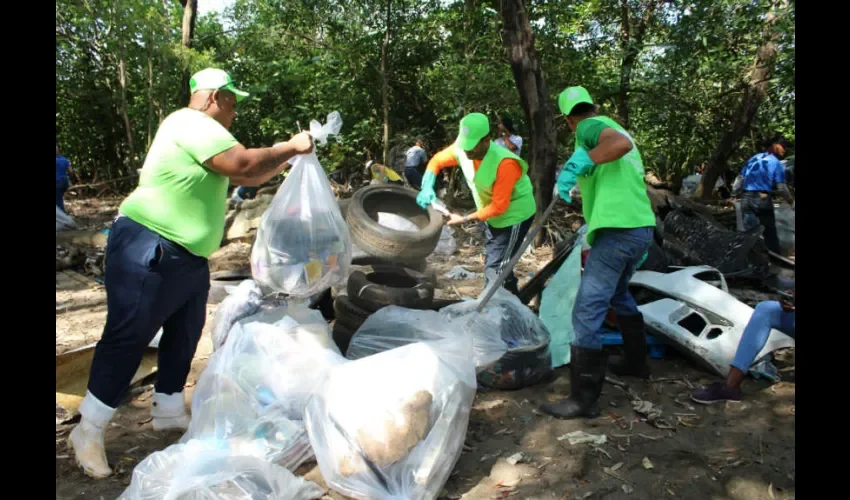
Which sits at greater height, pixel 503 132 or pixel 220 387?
pixel 503 132

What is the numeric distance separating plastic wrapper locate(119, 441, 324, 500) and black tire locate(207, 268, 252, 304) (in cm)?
260

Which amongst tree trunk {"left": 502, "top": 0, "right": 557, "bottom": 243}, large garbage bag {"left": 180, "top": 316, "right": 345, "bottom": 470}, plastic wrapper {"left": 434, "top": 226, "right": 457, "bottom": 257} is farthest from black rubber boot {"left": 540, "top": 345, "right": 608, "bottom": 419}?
plastic wrapper {"left": 434, "top": 226, "right": 457, "bottom": 257}

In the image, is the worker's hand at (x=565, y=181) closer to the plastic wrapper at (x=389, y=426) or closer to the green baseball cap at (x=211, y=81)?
the plastic wrapper at (x=389, y=426)

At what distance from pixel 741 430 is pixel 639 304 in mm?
1251

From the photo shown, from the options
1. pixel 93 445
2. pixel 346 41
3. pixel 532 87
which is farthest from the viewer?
pixel 346 41

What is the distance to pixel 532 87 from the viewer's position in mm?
6688

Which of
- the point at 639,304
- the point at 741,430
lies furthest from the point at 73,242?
the point at 741,430

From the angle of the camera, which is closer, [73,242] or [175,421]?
[175,421]

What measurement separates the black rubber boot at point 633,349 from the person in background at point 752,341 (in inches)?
14.6

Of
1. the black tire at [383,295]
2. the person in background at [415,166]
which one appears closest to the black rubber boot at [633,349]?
the black tire at [383,295]

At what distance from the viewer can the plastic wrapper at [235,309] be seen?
346cm

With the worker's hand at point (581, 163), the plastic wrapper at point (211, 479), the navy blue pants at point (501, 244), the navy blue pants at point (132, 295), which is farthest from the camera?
the navy blue pants at point (501, 244)

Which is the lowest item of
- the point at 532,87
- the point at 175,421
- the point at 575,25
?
the point at 175,421

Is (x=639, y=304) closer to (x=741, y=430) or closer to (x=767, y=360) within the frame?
(x=767, y=360)
